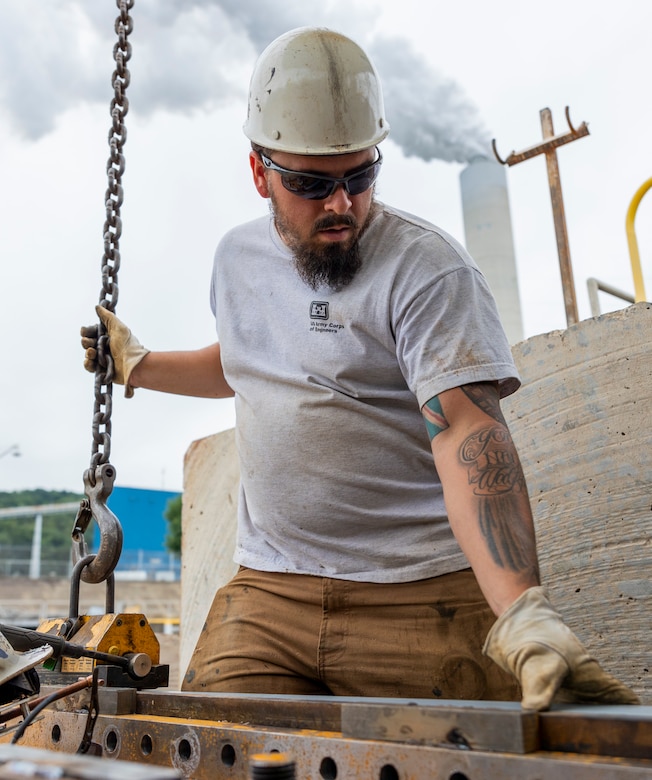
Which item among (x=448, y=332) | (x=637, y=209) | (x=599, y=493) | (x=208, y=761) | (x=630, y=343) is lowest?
(x=208, y=761)

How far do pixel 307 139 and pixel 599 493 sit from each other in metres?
1.43

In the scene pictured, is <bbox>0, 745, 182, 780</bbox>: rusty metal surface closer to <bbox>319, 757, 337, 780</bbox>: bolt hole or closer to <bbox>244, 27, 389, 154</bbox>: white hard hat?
<bbox>319, 757, 337, 780</bbox>: bolt hole

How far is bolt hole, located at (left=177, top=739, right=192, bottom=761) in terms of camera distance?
1466 millimetres

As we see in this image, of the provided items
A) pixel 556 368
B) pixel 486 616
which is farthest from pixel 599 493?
pixel 486 616

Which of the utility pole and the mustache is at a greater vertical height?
the utility pole

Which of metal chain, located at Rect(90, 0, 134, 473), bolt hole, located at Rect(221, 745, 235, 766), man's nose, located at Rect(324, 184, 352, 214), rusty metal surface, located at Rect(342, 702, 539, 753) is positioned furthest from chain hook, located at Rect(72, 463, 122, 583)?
rusty metal surface, located at Rect(342, 702, 539, 753)

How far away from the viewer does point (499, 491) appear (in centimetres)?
171

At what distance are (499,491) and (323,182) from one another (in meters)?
0.95

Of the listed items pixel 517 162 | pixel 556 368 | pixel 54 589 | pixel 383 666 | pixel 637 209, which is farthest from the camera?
pixel 54 589

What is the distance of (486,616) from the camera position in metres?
2.10

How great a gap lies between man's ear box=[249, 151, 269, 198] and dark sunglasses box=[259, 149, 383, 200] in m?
0.18

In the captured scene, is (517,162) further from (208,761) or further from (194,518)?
(208,761)

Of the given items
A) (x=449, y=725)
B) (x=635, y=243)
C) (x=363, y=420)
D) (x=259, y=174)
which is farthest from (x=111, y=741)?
(x=635, y=243)

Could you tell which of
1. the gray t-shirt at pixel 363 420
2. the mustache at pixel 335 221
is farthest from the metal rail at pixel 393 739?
the mustache at pixel 335 221
